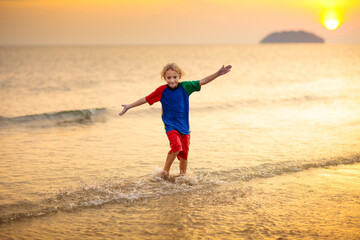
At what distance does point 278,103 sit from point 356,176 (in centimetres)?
1056

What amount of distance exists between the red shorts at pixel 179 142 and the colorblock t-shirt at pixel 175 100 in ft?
0.24

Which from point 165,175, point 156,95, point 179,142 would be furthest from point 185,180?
point 156,95

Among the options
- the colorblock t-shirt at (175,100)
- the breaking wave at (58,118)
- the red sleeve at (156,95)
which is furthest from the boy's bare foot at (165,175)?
the breaking wave at (58,118)

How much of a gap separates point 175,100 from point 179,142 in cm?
62

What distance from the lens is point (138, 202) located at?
4914mm

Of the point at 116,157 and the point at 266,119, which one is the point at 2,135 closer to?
the point at 116,157

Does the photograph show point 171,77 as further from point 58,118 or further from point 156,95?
point 58,118

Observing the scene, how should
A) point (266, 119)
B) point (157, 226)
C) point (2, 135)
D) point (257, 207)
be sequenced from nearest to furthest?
point (157, 226) → point (257, 207) → point (2, 135) → point (266, 119)

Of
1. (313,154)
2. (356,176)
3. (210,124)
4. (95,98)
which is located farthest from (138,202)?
(95,98)

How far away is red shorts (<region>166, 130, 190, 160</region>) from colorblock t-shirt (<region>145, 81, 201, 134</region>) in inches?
2.9

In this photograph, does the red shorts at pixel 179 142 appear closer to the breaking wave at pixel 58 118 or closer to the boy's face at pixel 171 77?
the boy's face at pixel 171 77

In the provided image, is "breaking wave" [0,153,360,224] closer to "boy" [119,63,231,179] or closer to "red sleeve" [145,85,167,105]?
"boy" [119,63,231,179]

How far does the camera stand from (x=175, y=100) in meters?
5.61

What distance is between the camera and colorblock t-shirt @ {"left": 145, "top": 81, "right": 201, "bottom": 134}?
221 inches
